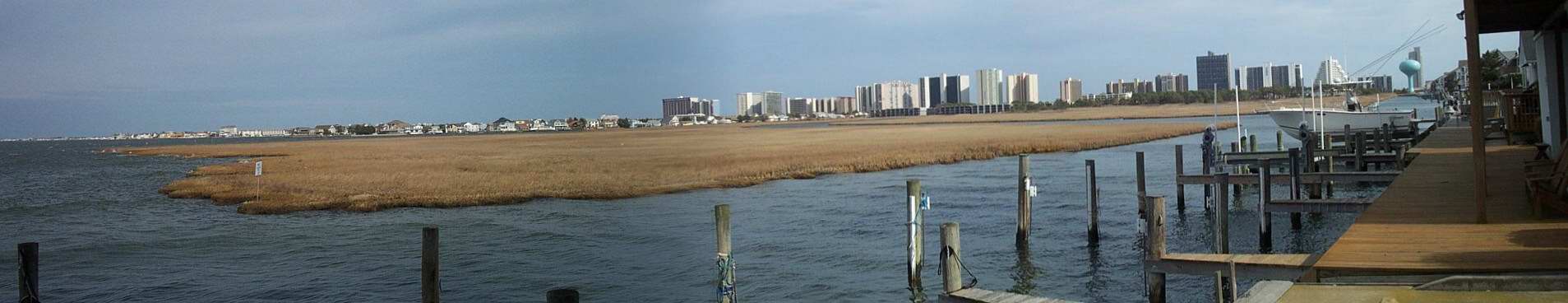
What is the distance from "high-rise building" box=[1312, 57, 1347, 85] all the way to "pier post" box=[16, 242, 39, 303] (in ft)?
119

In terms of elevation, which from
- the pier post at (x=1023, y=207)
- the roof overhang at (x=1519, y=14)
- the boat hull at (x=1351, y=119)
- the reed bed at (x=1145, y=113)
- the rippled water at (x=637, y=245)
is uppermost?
the reed bed at (x=1145, y=113)

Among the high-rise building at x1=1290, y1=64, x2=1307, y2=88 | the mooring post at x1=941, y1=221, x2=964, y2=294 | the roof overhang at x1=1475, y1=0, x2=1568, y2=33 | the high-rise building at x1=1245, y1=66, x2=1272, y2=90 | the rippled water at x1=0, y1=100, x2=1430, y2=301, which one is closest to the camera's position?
the mooring post at x1=941, y1=221, x2=964, y2=294

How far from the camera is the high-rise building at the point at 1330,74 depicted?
39.3 meters

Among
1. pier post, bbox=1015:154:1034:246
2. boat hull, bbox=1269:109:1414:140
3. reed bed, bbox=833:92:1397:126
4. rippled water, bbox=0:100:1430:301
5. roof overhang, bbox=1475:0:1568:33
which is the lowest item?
rippled water, bbox=0:100:1430:301

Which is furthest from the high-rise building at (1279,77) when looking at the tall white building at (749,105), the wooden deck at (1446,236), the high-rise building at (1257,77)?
the wooden deck at (1446,236)

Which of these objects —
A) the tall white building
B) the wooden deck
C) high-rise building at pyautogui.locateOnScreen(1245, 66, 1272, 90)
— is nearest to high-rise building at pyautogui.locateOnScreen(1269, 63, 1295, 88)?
high-rise building at pyautogui.locateOnScreen(1245, 66, 1272, 90)

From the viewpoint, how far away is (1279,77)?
165000 millimetres

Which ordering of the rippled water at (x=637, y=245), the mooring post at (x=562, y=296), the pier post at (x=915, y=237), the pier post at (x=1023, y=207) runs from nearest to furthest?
the mooring post at (x=562, y=296)
the pier post at (x=915, y=237)
the rippled water at (x=637, y=245)
the pier post at (x=1023, y=207)

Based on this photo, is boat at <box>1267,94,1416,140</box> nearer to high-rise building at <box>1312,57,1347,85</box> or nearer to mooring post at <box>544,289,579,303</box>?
high-rise building at <box>1312,57,1347,85</box>

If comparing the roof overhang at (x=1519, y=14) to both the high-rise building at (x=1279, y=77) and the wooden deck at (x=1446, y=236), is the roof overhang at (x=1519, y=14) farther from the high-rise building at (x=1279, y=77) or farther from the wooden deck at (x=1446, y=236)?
the high-rise building at (x=1279, y=77)

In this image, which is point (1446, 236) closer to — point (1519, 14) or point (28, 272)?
point (1519, 14)

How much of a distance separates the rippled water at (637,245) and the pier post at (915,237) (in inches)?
13.2

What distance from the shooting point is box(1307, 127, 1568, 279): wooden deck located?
26.1 feet

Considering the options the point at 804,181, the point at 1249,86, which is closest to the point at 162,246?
the point at 804,181
